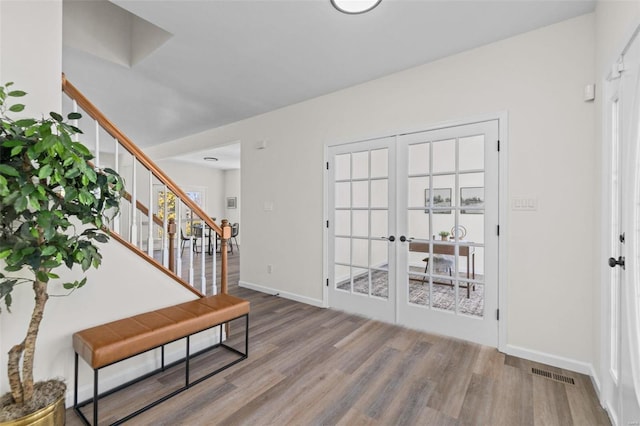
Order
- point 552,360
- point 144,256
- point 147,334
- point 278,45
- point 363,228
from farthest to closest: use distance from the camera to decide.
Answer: point 363,228
point 278,45
point 552,360
point 144,256
point 147,334

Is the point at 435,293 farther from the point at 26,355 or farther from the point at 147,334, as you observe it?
the point at 26,355

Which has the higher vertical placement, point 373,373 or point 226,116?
point 226,116

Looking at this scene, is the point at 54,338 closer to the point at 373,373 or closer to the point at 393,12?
the point at 373,373

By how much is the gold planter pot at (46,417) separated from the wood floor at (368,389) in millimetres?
385

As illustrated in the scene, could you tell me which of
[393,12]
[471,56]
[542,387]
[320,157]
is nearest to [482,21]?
[471,56]

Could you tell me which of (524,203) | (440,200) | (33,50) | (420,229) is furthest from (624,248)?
(33,50)

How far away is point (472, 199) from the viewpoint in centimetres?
268

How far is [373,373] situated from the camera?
215cm

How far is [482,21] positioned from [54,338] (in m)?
3.66

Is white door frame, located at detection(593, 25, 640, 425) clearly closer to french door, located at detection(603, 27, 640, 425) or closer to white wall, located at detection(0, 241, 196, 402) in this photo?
french door, located at detection(603, 27, 640, 425)

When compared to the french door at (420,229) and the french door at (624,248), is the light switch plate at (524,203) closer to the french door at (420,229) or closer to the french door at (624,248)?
the french door at (420,229)

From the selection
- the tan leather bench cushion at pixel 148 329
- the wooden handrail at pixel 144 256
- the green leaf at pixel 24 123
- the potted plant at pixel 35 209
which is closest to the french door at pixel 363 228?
the tan leather bench cushion at pixel 148 329

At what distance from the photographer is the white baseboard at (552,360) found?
2123mm

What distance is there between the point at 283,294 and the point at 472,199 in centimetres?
267
